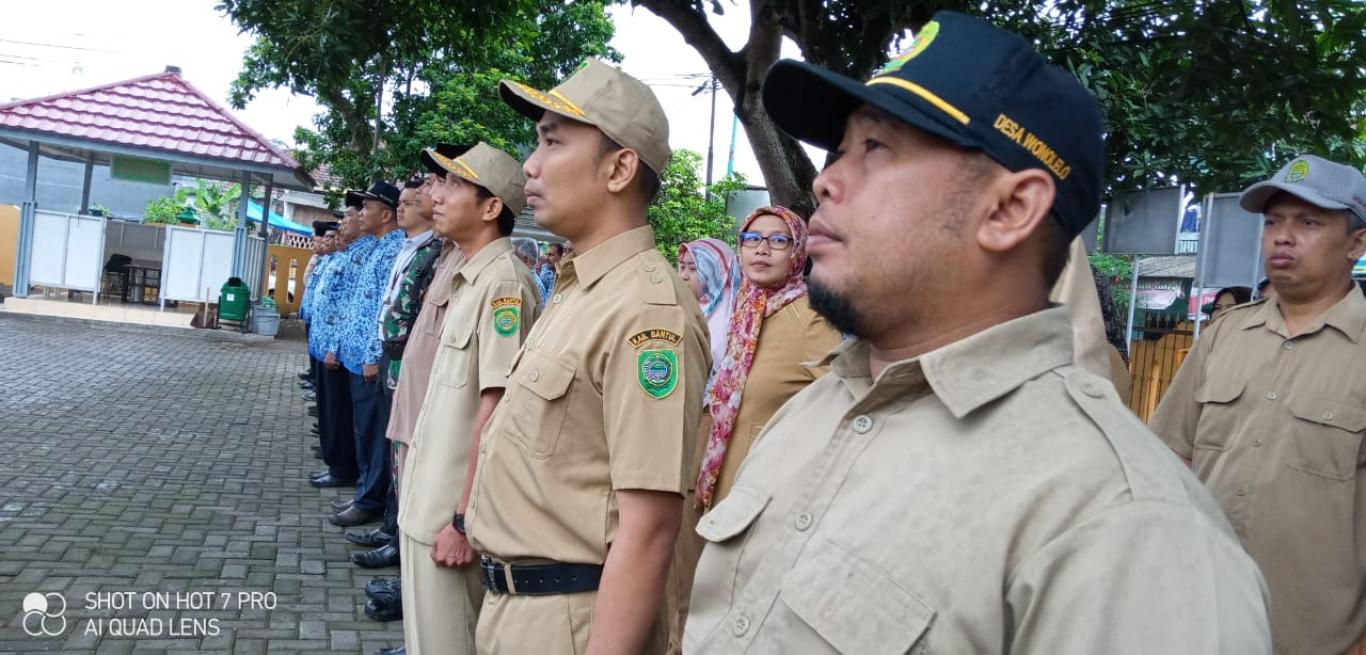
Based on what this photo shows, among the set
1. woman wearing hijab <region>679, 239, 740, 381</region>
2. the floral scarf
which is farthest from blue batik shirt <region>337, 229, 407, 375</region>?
the floral scarf

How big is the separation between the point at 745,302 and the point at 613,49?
1770cm

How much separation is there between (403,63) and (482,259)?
36.0 ft

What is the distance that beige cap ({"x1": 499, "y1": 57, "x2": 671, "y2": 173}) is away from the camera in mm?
2561

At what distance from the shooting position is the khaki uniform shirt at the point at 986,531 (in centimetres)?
101

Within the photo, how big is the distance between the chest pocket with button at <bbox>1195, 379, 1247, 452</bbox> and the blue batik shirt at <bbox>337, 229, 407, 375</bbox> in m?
4.61

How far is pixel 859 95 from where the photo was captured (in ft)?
4.22

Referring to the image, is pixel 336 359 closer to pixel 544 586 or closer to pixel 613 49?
pixel 544 586

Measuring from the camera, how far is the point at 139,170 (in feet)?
58.7

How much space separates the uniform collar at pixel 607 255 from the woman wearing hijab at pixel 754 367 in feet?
3.77

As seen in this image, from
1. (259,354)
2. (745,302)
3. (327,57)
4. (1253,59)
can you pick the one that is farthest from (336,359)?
(259,354)

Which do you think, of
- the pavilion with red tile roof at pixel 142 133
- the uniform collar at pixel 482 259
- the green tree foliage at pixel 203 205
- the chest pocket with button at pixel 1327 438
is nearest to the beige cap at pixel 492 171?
the uniform collar at pixel 482 259

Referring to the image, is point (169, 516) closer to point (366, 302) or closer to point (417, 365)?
point (366, 302)

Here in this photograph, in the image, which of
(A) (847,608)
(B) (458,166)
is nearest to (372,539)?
(B) (458,166)

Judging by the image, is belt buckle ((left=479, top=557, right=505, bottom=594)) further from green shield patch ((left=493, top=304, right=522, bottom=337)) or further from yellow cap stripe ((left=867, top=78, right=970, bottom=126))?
yellow cap stripe ((left=867, top=78, right=970, bottom=126))
